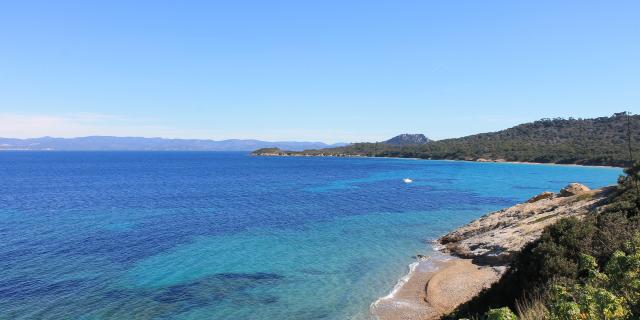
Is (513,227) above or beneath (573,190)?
beneath

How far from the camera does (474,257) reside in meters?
35.4

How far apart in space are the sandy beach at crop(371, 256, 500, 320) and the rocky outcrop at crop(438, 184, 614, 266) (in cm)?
189

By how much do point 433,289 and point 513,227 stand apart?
14760 mm

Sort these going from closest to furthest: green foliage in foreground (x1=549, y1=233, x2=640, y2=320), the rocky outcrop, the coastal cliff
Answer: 1. green foliage in foreground (x1=549, y1=233, x2=640, y2=320)
2. the coastal cliff
3. the rocky outcrop

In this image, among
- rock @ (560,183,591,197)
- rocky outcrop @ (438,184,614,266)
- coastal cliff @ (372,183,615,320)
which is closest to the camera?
coastal cliff @ (372,183,615,320)

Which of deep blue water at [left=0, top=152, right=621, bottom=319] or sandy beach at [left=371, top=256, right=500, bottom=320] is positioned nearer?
sandy beach at [left=371, top=256, right=500, bottom=320]

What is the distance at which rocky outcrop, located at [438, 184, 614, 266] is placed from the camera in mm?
33812

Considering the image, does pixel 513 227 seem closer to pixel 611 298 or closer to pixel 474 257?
pixel 474 257

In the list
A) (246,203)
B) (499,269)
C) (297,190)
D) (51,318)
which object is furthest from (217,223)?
(297,190)

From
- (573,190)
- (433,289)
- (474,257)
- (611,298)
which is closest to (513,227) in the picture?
(474,257)

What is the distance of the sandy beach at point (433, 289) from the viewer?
24922 millimetres

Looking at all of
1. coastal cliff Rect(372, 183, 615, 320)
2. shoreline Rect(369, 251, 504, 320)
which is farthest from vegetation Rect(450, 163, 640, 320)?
shoreline Rect(369, 251, 504, 320)

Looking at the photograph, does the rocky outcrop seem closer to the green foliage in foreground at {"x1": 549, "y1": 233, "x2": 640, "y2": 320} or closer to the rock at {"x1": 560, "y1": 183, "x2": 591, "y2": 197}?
the rock at {"x1": 560, "y1": 183, "x2": 591, "y2": 197}

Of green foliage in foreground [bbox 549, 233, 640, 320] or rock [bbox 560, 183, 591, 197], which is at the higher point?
green foliage in foreground [bbox 549, 233, 640, 320]
